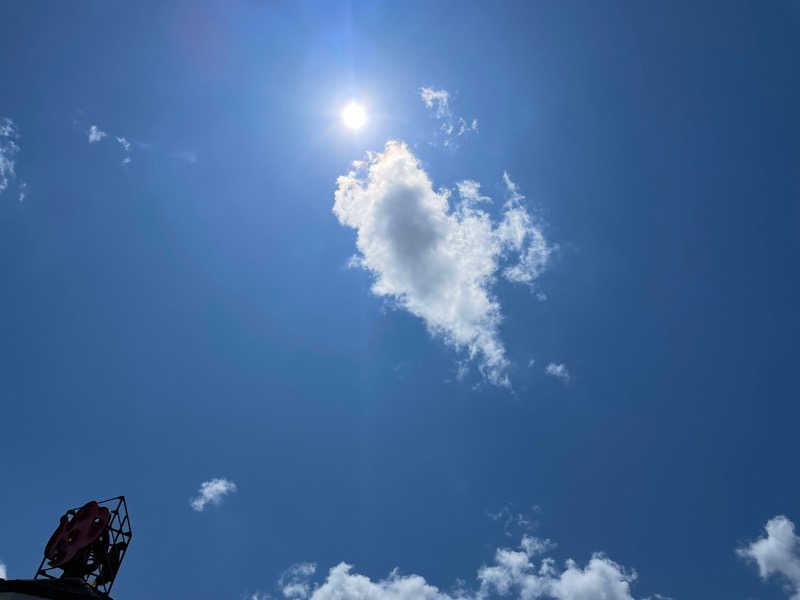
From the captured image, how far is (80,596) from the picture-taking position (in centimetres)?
3072

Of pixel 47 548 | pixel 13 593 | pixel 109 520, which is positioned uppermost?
pixel 109 520

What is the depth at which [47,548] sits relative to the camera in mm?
36062

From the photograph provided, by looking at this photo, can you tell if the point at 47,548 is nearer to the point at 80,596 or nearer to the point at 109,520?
the point at 109,520

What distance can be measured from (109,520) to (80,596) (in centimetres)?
754

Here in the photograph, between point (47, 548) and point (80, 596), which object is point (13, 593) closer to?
point (80, 596)

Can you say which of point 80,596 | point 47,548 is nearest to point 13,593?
point 80,596

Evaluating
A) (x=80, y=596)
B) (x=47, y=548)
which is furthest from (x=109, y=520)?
(x=80, y=596)

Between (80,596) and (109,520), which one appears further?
(109,520)

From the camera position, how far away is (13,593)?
29.6 meters

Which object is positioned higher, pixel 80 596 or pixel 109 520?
pixel 109 520

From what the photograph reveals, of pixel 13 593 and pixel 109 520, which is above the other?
pixel 109 520

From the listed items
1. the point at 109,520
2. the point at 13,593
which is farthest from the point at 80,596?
the point at 109,520

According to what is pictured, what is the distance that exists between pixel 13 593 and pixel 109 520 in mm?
8174

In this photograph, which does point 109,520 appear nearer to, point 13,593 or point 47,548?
point 47,548
